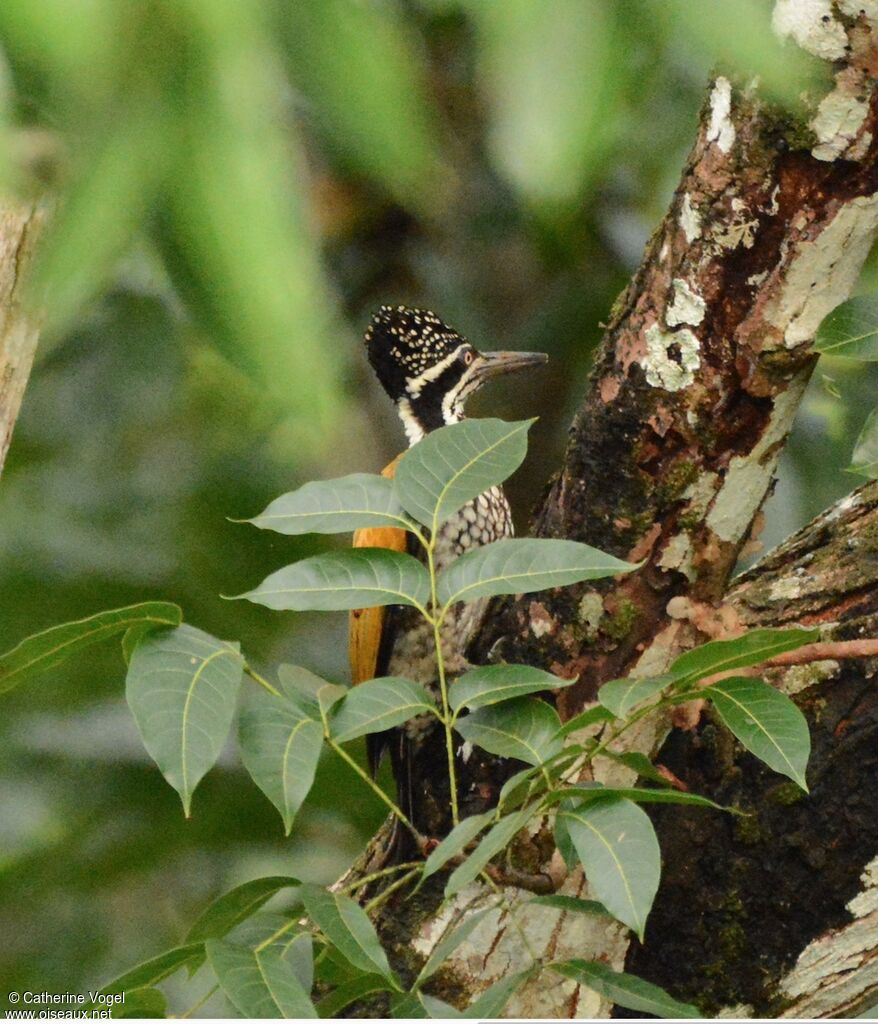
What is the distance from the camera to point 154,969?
59.6 inches

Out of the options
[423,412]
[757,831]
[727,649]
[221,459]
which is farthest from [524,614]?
[221,459]

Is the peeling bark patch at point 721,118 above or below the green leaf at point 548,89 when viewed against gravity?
below

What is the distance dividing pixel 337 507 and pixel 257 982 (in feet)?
1.81

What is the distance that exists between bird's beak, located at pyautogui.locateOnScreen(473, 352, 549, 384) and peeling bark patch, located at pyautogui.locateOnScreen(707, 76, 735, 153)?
1.48 metres

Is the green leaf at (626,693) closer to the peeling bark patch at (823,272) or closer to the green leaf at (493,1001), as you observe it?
the green leaf at (493,1001)

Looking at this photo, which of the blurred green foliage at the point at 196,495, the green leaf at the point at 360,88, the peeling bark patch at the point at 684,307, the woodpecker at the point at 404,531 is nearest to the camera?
the green leaf at the point at 360,88

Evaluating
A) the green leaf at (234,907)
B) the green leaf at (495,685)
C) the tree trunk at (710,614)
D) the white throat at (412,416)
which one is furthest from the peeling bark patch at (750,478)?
the white throat at (412,416)

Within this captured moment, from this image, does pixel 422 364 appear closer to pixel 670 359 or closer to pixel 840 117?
pixel 670 359

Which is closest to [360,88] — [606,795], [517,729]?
[606,795]

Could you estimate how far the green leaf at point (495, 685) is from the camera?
5.26 feet

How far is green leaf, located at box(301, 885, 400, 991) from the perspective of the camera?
143cm

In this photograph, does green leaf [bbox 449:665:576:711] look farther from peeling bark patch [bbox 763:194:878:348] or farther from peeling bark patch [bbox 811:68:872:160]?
peeling bark patch [bbox 811:68:872:160]

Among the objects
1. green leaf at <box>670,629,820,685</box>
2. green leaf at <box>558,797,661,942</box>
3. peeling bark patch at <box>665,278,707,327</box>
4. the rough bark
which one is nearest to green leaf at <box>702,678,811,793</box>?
green leaf at <box>670,629,820,685</box>

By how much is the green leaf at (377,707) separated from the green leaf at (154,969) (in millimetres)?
287
